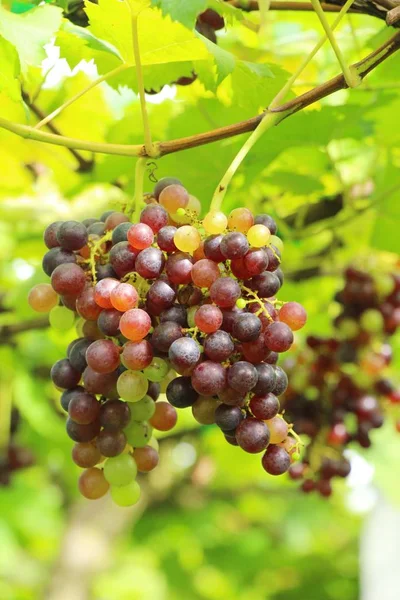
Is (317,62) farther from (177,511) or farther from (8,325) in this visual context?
(177,511)

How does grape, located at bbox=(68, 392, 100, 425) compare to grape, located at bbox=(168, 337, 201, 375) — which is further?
grape, located at bbox=(68, 392, 100, 425)

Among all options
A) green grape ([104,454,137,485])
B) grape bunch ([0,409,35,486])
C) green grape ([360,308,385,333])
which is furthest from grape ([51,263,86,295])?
grape bunch ([0,409,35,486])

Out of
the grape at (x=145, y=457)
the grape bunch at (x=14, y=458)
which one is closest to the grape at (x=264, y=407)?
the grape at (x=145, y=457)

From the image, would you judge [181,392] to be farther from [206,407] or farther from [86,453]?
[86,453]

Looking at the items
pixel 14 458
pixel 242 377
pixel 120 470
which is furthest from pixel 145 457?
pixel 14 458

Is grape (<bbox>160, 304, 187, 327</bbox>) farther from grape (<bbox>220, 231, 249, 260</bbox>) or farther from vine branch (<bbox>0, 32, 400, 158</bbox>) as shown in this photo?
vine branch (<bbox>0, 32, 400, 158</bbox>)

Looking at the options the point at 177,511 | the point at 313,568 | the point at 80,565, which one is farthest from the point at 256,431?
the point at 313,568

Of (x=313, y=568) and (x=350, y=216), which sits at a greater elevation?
(x=350, y=216)
